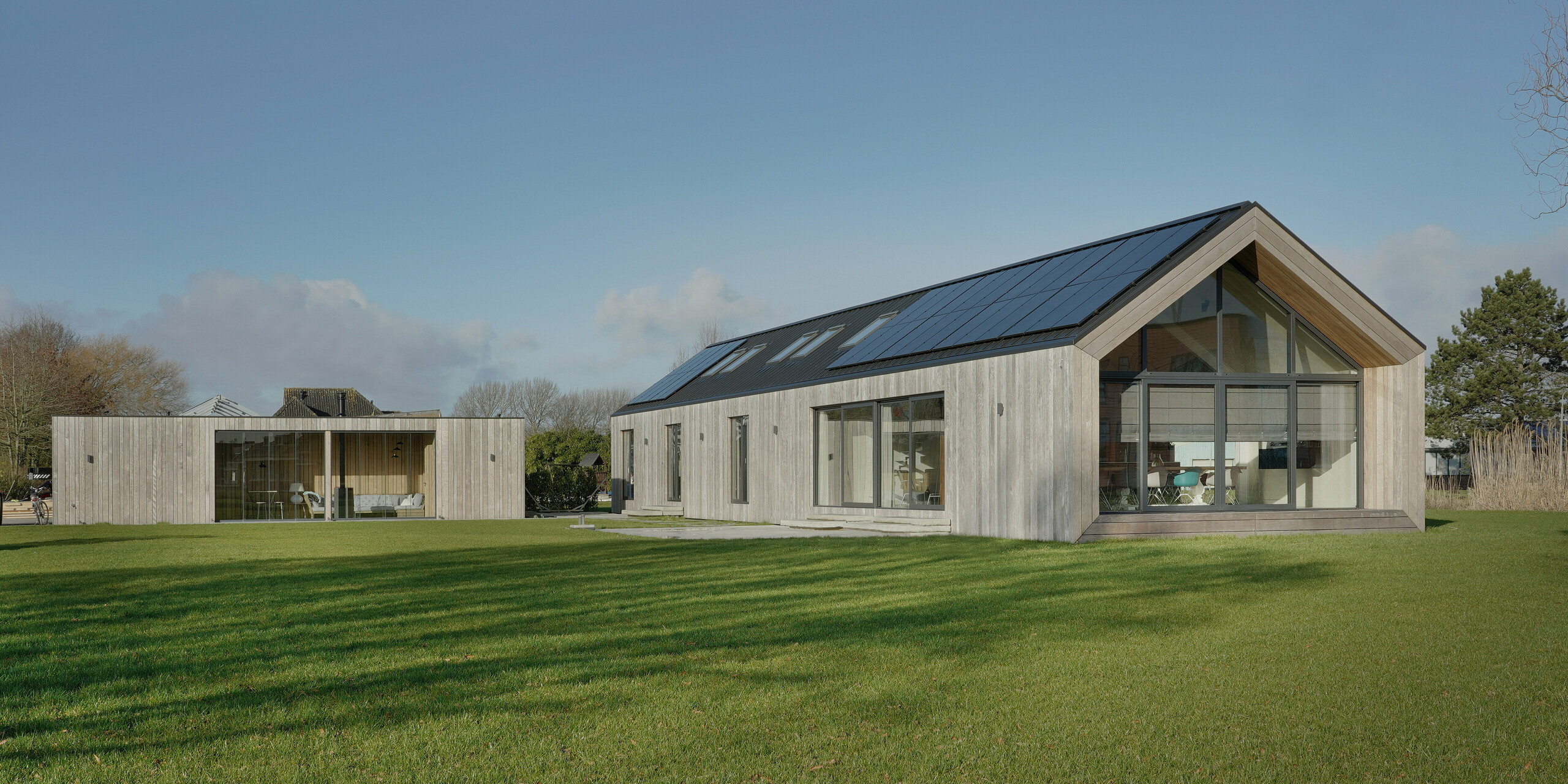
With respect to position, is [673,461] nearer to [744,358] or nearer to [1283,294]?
[744,358]

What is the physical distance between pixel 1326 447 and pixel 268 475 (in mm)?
23586

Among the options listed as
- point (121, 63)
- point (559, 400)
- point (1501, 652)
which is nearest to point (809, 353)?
point (121, 63)

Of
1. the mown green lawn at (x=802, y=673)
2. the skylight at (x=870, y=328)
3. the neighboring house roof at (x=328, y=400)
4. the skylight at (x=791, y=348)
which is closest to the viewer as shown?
the mown green lawn at (x=802, y=673)

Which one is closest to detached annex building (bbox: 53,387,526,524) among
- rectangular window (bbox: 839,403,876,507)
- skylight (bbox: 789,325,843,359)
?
skylight (bbox: 789,325,843,359)

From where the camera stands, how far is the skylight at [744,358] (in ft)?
85.5

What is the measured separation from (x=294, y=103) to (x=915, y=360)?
13.1 m

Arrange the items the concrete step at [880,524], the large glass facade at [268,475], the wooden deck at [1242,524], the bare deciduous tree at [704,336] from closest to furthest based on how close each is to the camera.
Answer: the wooden deck at [1242,524] < the concrete step at [880,524] < the large glass facade at [268,475] < the bare deciduous tree at [704,336]

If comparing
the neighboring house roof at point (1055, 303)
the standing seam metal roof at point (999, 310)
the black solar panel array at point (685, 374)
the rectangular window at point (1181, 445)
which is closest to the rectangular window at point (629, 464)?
the black solar panel array at point (685, 374)

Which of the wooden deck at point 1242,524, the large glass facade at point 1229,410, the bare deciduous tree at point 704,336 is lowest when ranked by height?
the wooden deck at point 1242,524

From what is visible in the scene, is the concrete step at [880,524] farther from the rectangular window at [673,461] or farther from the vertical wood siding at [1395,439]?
the rectangular window at [673,461]

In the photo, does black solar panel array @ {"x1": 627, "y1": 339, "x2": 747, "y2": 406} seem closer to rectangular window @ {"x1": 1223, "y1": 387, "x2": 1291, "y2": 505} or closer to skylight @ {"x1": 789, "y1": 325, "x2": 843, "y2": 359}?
skylight @ {"x1": 789, "y1": 325, "x2": 843, "y2": 359}

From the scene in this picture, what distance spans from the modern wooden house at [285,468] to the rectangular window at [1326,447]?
728 inches

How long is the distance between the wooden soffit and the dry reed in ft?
23.8

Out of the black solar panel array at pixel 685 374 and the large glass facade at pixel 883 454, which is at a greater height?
the black solar panel array at pixel 685 374
